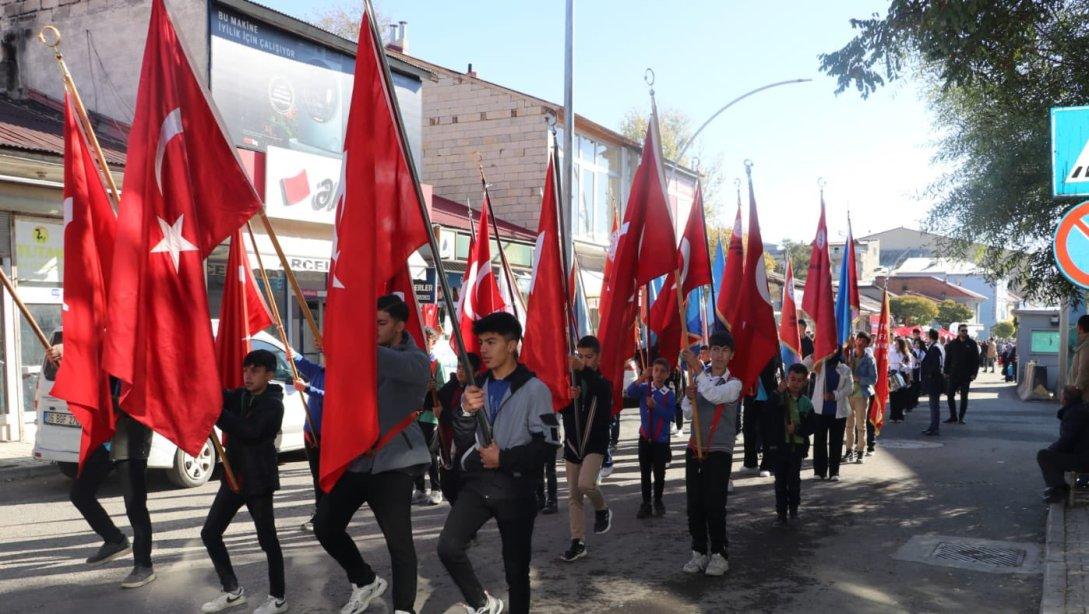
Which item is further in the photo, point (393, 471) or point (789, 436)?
point (789, 436)

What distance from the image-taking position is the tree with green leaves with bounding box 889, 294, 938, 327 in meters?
61.2

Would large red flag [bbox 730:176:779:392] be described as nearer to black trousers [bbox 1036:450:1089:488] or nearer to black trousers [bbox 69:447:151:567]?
black trousers [bbox 1036:450:1089:488]

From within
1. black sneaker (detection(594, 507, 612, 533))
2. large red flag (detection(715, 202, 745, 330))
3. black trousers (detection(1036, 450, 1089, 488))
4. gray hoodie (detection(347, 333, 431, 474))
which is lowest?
black sneaker (detection(594, 507, 612, 533))

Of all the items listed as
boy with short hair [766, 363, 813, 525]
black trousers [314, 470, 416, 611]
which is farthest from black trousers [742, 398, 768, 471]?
black trousers [314, 470, 416, 611]

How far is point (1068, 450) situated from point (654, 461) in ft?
14.1

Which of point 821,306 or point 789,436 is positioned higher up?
point 821,306

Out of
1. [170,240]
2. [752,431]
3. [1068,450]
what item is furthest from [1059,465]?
[170,240]

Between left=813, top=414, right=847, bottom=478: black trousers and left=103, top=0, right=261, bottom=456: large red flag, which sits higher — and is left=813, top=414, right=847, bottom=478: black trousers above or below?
below

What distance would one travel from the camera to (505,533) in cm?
493

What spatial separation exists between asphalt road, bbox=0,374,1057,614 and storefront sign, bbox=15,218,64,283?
4514mm

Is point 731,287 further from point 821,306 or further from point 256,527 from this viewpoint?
point 256,527

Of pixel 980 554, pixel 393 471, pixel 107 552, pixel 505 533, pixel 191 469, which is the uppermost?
pixel 393 471

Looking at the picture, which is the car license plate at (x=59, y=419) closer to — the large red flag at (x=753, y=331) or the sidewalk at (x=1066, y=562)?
the large red flag at (x=753, y=331)

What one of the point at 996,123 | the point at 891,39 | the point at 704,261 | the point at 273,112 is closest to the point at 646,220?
the point at 704,261
